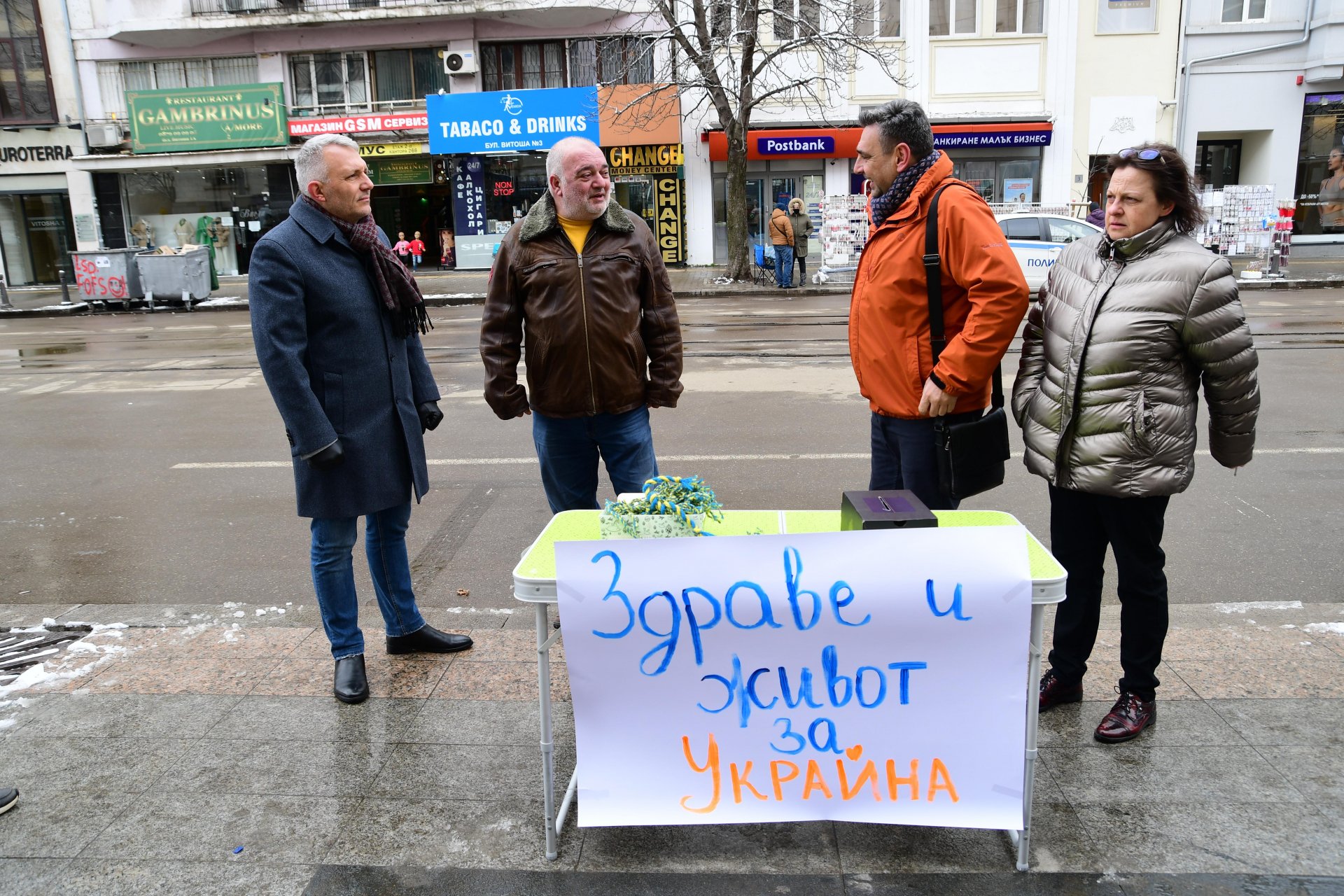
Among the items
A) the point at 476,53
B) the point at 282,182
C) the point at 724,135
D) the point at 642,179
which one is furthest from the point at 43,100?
the point at 724,135

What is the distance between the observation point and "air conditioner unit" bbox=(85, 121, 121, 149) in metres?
26.8

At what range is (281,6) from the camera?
2675 cm

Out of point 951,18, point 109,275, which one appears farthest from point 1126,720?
point 951,18

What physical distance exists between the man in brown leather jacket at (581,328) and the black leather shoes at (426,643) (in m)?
0.72

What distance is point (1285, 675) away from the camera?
→ 3.72 meters

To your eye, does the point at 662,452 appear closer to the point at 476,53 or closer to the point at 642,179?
the point at 642,179

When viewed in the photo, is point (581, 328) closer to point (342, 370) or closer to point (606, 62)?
point (342, 370)

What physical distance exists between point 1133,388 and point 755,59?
85.2ft

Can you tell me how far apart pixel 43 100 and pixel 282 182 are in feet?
21.8

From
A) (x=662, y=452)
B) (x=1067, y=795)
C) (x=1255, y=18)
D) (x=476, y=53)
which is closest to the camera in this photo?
(x=1067, y=795)

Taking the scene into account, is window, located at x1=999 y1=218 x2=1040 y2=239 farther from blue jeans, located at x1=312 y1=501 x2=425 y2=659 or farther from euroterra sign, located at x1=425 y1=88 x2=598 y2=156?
blue jeans, located at x1=312 y1=501 x2=425 y2=659

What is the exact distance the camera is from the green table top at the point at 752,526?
2.70 meters

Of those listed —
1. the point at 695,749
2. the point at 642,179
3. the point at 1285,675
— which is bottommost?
the point at 1285,675

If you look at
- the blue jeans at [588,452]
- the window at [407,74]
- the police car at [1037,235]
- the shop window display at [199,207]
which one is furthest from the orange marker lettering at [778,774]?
the shop window display at [199,207]
